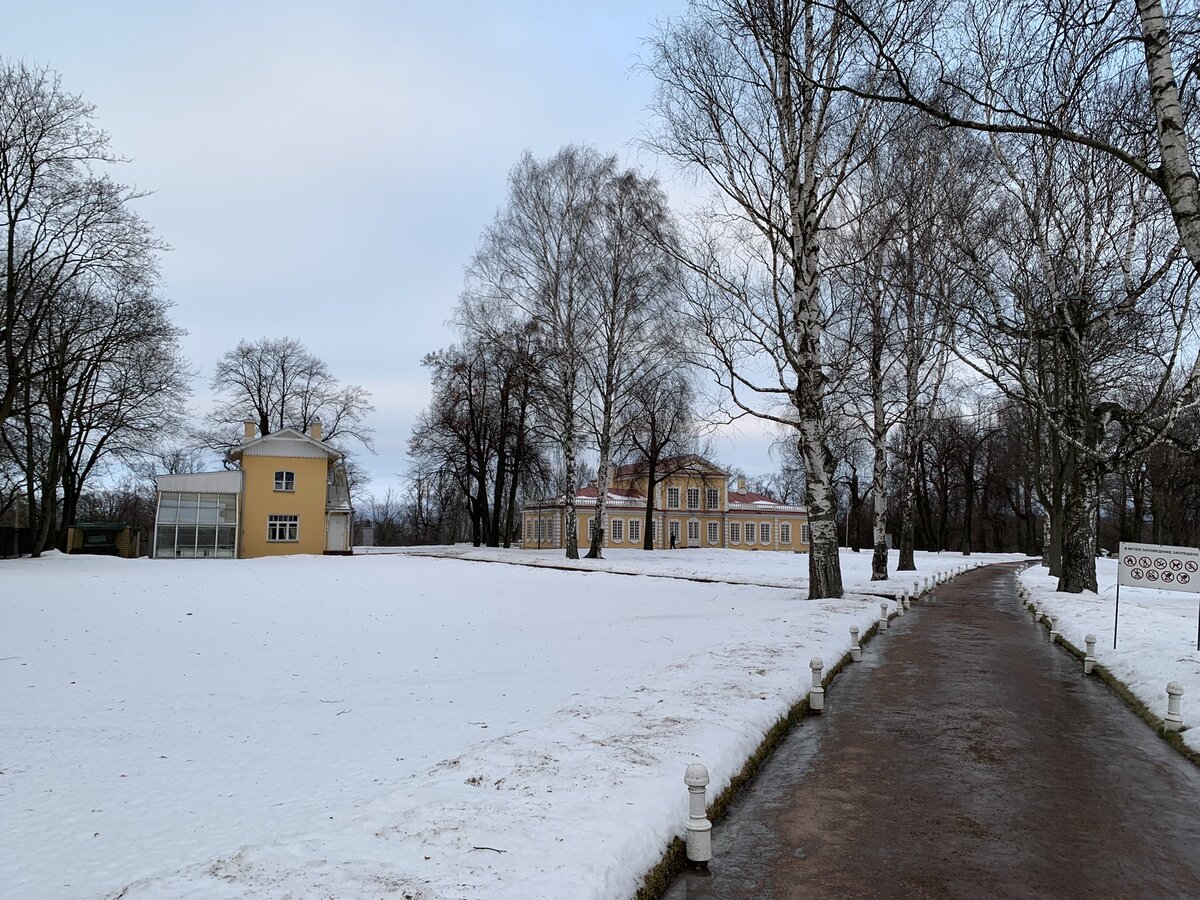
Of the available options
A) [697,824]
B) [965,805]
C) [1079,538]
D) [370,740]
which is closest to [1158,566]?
[965,805]

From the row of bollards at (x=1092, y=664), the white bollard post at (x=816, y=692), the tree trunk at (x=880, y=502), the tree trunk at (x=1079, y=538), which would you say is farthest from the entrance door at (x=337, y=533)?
the white bollard post at (x=816, y=692)

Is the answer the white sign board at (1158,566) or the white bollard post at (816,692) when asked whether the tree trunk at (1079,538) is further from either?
the white bollard post at (816,692)

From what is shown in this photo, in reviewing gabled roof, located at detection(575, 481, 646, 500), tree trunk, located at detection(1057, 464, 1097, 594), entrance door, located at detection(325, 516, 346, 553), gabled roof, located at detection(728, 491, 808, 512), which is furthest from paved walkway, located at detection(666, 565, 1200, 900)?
gabled roof, located at detection(728, 491, 808, 512)

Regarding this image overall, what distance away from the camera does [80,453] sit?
126 ft

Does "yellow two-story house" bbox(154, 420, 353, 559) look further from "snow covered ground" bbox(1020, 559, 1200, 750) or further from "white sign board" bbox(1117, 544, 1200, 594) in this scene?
"white sign board" bbox(1117, 544, 1200, 594)

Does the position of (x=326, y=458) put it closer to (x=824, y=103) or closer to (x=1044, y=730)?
(x=824, y=103)

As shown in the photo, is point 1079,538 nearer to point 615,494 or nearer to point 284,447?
point 284,447

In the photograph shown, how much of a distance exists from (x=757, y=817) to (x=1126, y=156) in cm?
690

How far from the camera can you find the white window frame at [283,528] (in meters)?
38.6

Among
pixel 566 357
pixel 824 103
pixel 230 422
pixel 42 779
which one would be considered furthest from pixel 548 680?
pixel 230 422

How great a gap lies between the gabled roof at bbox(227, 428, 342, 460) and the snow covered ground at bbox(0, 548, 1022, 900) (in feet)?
74.7

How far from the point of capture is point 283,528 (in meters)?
39.0

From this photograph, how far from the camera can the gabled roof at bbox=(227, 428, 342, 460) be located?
3835 centimetres

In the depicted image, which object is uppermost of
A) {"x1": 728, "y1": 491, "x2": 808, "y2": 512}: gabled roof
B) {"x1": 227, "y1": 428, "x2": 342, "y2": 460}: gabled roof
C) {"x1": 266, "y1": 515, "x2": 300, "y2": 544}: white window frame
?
{"x1": 227, "y1": 428, "x2": 342, "y2": 460}: gabled roof
